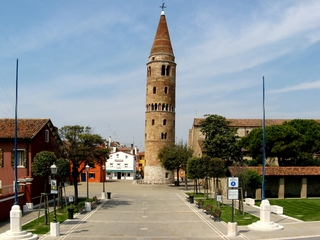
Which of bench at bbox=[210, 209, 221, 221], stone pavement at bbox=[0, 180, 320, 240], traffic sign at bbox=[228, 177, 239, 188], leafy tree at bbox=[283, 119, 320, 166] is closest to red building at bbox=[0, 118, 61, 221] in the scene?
stone pavement at bbox=[0, 180, 320, 240]

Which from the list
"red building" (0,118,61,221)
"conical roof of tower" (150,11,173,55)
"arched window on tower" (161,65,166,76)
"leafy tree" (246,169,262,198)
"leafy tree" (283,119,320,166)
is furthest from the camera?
"conical roof of tower" (150,11,173,55)

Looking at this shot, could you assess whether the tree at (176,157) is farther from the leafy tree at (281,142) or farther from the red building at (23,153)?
the red building at (23,153)

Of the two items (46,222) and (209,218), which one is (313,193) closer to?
(209,218)

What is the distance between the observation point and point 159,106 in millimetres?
70750

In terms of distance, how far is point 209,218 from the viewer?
90.3 ft

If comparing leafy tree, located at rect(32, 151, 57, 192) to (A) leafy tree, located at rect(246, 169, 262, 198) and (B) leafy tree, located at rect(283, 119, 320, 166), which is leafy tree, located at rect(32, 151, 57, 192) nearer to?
(A) leafy tree, located at rect(246, 169, 262, 198)

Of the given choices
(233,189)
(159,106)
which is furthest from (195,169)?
(159,106)

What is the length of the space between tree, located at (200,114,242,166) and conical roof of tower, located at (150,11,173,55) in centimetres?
2091

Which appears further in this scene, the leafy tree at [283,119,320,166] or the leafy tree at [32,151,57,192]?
the leafy tree at [283,119,320,166]

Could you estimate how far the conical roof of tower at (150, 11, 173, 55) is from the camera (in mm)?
72250

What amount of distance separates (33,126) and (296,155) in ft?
114

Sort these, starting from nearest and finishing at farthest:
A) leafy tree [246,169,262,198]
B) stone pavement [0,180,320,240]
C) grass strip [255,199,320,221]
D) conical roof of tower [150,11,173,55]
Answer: stone pavement [0,180,320,240] < grass strip [255,199,320,221] < leafy tree [246,169,262,198] < conical roof of tower [150,11,173,55]

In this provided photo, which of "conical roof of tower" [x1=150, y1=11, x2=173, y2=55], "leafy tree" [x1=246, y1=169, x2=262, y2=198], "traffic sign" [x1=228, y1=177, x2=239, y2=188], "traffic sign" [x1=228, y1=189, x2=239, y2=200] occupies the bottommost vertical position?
"leafy tree" [x1=246, y1=169, x2=262, y2=198]

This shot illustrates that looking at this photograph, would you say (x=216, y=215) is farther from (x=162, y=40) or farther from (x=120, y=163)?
(x=120, y=163)
